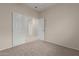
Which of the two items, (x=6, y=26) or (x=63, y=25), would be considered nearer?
(x=6, y=26)

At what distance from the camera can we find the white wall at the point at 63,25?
140 inches

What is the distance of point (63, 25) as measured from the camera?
4090 mm

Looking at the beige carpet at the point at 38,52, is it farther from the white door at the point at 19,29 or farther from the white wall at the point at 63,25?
the white door at the point at 19,29

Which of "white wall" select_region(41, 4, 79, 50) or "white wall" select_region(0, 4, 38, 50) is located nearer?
"white wall" select_region(0, 4, 38, 50)

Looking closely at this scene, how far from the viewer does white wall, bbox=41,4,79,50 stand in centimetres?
356

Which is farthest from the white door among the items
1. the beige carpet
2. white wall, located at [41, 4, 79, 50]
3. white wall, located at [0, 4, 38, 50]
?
white wall, located at [41, 4, 79, 50]

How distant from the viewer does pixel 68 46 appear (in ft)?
12.8

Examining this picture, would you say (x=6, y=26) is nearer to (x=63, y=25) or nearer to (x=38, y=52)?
(x=38, y=52)

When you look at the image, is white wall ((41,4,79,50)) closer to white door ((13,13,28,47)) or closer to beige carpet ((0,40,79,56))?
beige carpet ((0,40,79,56))

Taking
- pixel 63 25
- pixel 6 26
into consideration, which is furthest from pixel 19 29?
pixel 63 25

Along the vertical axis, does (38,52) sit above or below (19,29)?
below

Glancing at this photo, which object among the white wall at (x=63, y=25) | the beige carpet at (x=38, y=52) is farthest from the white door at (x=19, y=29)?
the white wall at (x=63, y=25)

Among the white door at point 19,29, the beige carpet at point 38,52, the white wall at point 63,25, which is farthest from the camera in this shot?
the white door at point 19,29

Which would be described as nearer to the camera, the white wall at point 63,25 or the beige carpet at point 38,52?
the beige carpet at point 38,52
